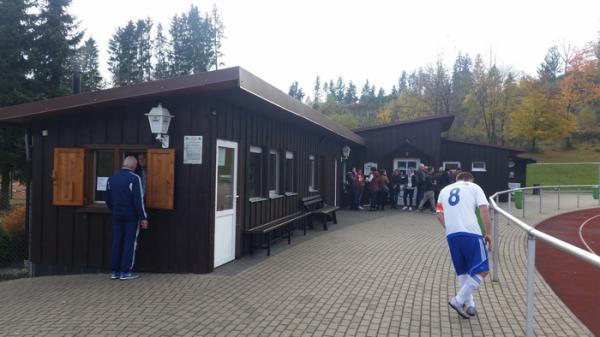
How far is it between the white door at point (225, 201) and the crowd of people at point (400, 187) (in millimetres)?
11153

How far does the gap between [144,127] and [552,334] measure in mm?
6478

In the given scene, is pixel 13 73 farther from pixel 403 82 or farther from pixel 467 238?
pixel 403 82

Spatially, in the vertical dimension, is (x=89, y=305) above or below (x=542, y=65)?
below

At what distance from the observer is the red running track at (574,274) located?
5.96m

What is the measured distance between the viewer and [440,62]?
4609cm

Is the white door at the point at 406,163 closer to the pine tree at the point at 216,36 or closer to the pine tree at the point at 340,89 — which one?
the pine tree at the point at 216,36

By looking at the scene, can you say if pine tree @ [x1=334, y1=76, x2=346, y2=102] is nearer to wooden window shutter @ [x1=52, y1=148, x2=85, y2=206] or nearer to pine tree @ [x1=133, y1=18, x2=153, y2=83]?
pine tree @ [x1=133, y1=18, x2=153, y2=83]

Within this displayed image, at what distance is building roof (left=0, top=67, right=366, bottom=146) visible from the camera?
23.7 ft

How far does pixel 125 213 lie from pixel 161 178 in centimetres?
81

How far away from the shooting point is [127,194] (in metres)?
7.43

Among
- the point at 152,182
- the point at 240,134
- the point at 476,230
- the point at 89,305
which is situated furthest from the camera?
the point at 240,134

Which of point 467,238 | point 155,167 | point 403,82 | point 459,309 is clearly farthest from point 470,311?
point 403,82

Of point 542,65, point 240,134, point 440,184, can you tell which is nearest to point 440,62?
point 440,184

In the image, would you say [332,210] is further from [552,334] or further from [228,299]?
[552,334]
